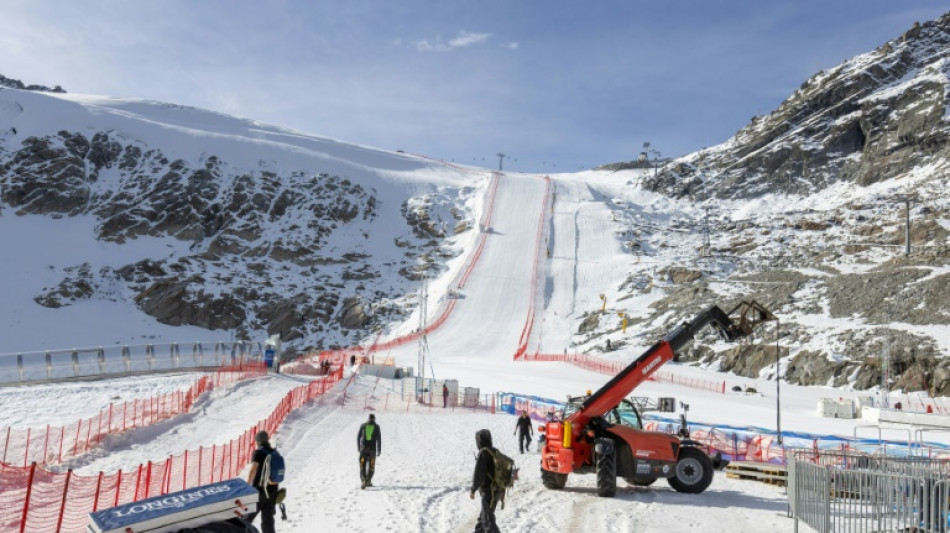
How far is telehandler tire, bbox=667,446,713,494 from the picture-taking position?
628 inches

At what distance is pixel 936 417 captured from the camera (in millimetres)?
31234

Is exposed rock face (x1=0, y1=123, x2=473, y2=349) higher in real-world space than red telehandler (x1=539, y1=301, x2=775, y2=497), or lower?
higher

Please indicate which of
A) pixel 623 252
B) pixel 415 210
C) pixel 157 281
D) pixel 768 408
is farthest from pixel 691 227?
pixel 157 281

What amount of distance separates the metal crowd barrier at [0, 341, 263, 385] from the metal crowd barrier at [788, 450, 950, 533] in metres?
27.8

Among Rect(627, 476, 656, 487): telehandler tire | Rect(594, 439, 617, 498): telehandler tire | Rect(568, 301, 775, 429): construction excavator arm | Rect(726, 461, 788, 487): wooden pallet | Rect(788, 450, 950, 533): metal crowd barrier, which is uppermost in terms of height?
Rect(568, 301, 775, 429): construction excavator arm

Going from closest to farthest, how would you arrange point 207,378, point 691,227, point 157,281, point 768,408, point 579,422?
point 579,422, point 207,378, point 768,408, point 157,281, point 691,227

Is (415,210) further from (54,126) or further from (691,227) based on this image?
(54,126)

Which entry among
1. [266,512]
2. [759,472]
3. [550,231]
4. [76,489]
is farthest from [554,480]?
[550,231]

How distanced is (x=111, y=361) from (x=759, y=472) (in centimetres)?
2740

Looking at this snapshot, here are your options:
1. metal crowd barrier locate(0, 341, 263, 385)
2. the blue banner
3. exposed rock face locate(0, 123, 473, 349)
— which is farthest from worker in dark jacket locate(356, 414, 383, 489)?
exposed rock face locate(0, 123, 473, 349)

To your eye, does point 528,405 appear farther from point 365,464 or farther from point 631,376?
point 365,464

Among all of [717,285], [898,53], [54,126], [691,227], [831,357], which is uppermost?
[898,53]

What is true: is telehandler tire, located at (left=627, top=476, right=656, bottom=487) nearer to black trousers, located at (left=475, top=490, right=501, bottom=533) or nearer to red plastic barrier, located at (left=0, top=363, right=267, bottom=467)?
black trousers, located at (left=475, top=490, right=501, bottom=533)

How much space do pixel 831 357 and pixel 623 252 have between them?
39.6m
